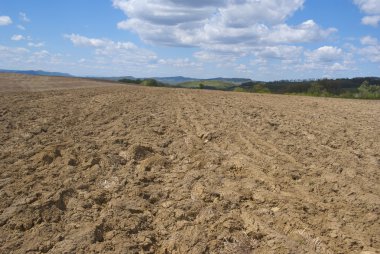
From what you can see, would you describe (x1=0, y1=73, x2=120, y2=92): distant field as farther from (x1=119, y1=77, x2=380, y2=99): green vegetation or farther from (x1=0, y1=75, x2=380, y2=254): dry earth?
(x1=119, y1=77, x2=380, y2=99): green vegetation

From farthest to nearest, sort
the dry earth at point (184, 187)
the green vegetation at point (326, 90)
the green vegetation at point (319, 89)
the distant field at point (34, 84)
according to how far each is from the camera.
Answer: the green vegetation at point (319, 89), the green vegetation at point (326, 90), the distant field at point (34, 84), the dry earth at point (184, 187)

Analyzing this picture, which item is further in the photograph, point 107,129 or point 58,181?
point 107,129

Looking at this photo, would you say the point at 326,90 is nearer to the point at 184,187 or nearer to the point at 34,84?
the point at 34,84

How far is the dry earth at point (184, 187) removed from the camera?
644 cm

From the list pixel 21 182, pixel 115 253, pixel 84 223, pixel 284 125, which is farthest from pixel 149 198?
pixel 284 125

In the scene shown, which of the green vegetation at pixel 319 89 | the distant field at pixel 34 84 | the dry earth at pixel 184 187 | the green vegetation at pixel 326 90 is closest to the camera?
the dry earth at pixel 184 187

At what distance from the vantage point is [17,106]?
1731cm

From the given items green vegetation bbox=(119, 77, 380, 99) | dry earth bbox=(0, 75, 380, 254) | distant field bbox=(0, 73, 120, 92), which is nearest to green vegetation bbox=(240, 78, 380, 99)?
green vegetation bbox=(119, 77, 380, 99)

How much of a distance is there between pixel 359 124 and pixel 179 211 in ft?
37.4

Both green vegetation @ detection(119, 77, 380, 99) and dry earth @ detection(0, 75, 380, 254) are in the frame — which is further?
green vegetation @ detection(119, 77, 380, 99)

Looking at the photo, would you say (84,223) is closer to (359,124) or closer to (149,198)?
(149,198)

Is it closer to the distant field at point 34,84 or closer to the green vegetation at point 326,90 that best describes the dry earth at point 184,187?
the distant field at point 34,84

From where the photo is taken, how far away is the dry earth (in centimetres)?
644

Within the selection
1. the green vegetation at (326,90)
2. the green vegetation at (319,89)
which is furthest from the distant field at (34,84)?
the green vegetation at (326,90)
